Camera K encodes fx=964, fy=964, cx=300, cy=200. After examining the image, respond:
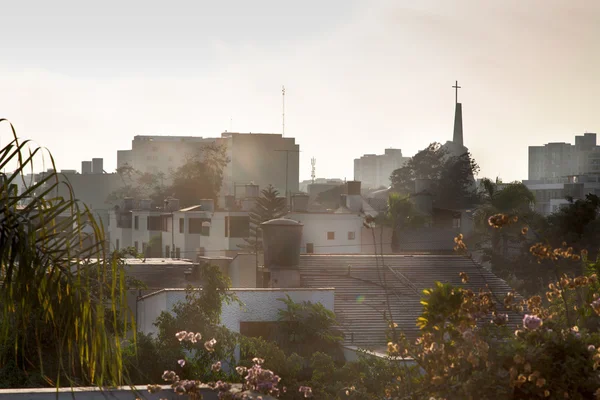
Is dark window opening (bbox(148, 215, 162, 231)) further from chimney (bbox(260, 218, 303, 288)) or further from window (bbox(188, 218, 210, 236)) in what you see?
chimney (bbox(260, 218, 303, 288))

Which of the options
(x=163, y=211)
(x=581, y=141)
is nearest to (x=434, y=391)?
Result: (x=163, y=211)

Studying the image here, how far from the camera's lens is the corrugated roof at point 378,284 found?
93.5 feet

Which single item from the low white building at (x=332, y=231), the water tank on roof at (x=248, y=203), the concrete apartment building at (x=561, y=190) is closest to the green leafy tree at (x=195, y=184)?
the water tank on roof at (x=248, y=203)

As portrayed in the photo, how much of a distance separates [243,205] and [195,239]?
4477 mm

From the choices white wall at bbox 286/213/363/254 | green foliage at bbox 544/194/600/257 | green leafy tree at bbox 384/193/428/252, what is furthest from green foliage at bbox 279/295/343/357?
green leafy tree at bbox 384/193/428/252

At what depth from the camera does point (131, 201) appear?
89.2 metres

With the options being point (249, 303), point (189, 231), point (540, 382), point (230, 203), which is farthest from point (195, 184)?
point (540, 382)

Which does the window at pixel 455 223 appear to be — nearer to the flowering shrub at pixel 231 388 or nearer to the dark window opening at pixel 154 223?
the dark window opening at pixel 154 223

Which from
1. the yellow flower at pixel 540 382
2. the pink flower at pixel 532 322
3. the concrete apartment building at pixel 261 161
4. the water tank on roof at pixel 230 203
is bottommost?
the yellow flower at pixel 540 382

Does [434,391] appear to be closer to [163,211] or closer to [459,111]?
[163,211]

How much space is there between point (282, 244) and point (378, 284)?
3.94 metres

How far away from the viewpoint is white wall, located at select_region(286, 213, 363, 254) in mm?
66125

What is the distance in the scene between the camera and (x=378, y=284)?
104 feet

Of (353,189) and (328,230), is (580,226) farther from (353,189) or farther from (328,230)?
(353,189)
